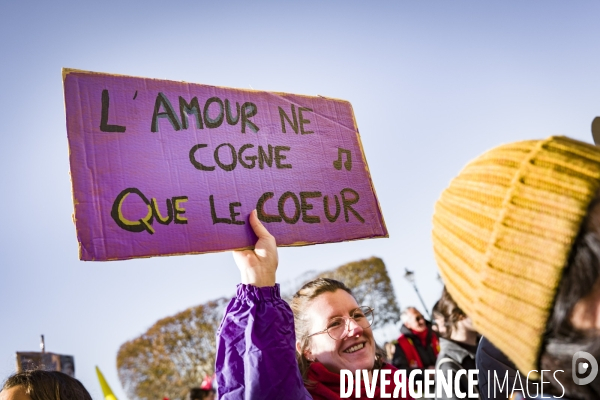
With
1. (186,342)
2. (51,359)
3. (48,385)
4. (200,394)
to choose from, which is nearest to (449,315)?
(48,385)

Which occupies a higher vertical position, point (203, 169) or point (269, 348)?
point (203, 169)

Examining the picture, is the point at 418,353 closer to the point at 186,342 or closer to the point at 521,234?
the point at 521,234

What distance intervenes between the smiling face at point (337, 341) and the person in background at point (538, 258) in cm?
170

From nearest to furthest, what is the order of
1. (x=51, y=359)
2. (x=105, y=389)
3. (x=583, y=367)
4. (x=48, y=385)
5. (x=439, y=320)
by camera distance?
(x=583, y=367) → (x=48, y=385) → (x=439, y=320) → (x=105, y=389) → (x=51, y=359)

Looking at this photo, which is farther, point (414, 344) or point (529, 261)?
point (414, 344)

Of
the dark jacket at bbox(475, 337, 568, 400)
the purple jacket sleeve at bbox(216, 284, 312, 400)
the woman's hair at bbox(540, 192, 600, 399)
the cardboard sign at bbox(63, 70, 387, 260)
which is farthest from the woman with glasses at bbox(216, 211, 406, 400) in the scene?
the woman's hair at bbox(540, 192, 600, 399)

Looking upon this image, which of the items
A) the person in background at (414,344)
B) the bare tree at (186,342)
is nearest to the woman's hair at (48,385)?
the person in background at (414,344)

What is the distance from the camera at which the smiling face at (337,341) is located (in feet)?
9.29

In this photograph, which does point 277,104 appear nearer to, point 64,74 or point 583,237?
point 64,74

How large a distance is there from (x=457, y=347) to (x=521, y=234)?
2.67 m

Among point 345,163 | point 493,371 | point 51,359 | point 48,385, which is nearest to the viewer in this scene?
point 493,371

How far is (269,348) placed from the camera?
2.08 meters

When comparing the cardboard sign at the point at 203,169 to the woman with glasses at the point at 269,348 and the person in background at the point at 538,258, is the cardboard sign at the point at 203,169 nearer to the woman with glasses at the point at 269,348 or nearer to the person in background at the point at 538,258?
the woman with glasses at the point at 269,348

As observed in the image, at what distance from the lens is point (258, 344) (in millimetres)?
2082
